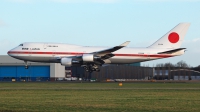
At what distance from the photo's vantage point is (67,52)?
7031 cm

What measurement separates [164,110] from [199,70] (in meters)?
98.2

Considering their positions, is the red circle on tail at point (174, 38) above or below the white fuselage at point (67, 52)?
above

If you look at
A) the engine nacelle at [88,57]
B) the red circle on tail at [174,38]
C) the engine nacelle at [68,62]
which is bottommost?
the engine nacelle at [68,62]

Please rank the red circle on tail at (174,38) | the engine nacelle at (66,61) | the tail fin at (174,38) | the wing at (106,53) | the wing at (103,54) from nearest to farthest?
the engine nacelle at (66,61)
the wing at (106,53)
the wing at (103,54)
the tail fin at (174,38)
the red circle on tail at (174,38)

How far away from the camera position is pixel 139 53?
71375 millimetres

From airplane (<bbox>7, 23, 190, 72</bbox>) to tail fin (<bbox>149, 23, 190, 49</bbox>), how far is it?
0.26m

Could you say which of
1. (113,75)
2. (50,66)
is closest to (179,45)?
(113,75)

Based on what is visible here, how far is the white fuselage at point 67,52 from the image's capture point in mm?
69188

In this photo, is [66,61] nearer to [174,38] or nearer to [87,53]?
[87,53]

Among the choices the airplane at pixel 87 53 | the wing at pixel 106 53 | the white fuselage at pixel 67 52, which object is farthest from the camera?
the white fuselage at pixel 67 52

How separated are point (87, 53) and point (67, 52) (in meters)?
3.26

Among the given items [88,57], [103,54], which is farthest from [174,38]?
[88,57]

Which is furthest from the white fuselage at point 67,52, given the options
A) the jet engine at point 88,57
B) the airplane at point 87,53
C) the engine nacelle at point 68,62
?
the jet engine at point 88,57

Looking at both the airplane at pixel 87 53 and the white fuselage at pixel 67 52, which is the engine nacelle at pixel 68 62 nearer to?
the airplane at pixel 87 53
